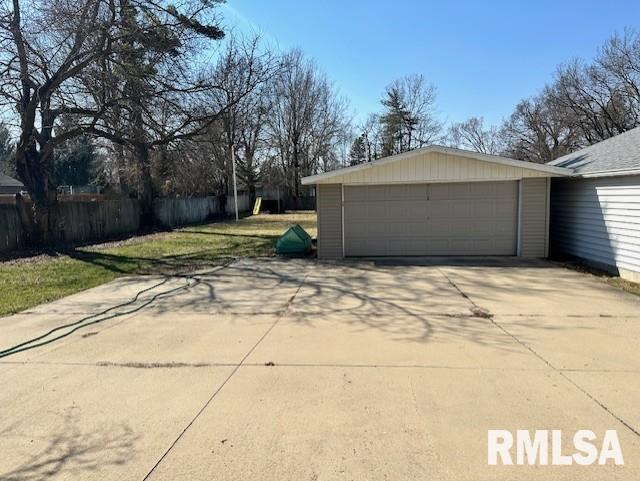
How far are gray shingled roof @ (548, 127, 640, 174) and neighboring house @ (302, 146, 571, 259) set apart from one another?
984 mm

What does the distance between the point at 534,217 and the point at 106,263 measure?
431 inches

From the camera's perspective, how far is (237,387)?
12.3 ft

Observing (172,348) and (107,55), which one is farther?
(107,55)

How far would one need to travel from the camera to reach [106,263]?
11.2 meters

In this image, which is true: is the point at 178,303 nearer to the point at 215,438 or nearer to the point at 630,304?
the point at 215,438

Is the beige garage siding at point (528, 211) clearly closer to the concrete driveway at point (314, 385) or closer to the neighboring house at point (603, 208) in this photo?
the neighboring house at point (603, 208)

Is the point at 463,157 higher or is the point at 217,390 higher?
the point at 463,157

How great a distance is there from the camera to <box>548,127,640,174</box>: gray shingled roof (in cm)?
871

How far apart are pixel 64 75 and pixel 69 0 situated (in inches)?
76.7

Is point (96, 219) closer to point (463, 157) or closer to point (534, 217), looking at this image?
point (463, 157)

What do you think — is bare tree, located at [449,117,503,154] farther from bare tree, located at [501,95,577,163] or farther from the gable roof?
the gable roof

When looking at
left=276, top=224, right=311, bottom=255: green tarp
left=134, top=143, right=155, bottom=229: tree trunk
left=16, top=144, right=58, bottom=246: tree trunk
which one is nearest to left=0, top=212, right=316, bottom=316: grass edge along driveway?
left=276, top=224, right=311, bottom=255: green tarp

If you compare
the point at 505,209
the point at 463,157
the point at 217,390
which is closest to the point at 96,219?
the point at 463,157

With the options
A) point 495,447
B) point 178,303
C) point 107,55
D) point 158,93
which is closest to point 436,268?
point 178,303
